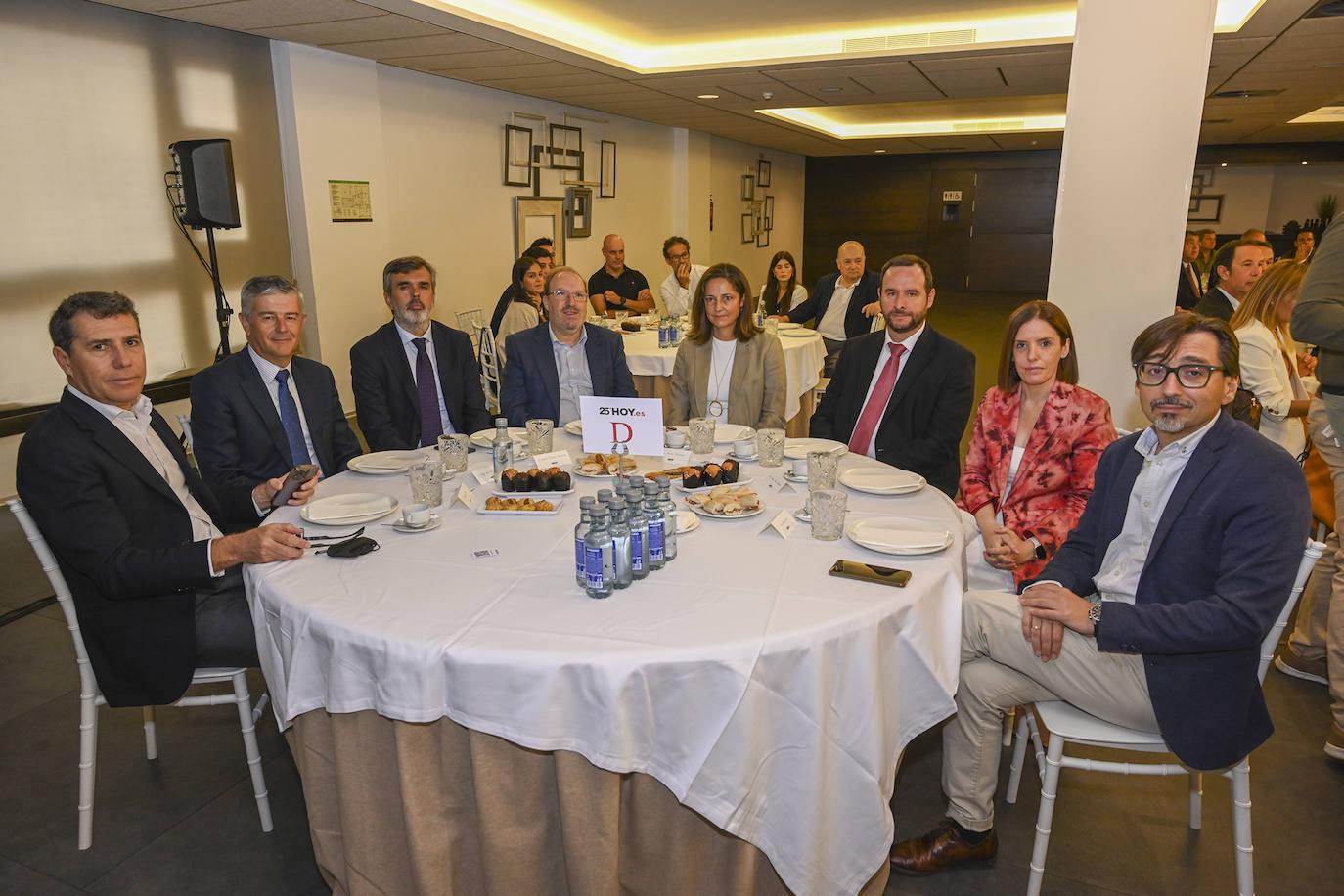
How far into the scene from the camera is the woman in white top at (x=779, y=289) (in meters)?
7.75

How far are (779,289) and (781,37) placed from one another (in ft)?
7.06

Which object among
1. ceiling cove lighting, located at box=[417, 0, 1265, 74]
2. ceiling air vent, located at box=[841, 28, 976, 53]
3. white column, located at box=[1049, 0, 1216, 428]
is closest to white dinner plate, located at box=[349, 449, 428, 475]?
white column, located at box=[1049, 0, 1216, 428]

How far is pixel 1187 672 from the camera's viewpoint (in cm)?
191

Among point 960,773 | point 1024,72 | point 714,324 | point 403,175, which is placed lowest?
point 960,773

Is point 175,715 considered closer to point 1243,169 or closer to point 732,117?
point 732,117

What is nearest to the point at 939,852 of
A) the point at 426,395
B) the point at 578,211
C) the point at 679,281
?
the point at 426,395

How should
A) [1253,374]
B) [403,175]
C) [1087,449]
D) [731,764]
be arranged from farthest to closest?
[403,175], [1253,374], [1087,449], [731,764]

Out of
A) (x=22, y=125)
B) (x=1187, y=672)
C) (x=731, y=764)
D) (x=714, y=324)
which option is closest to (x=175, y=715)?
(x=731, y=764)

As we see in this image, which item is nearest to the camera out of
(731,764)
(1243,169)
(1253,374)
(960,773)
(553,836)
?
(731,764)

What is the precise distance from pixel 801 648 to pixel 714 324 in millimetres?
2473

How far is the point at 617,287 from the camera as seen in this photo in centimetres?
847

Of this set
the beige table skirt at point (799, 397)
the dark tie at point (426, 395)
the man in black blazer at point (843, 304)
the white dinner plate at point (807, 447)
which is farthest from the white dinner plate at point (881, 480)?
the man in black blazer at point (843, 304)

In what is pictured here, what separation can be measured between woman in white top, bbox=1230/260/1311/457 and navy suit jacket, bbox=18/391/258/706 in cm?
413

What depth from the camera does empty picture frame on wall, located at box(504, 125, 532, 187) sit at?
869 centimetres
